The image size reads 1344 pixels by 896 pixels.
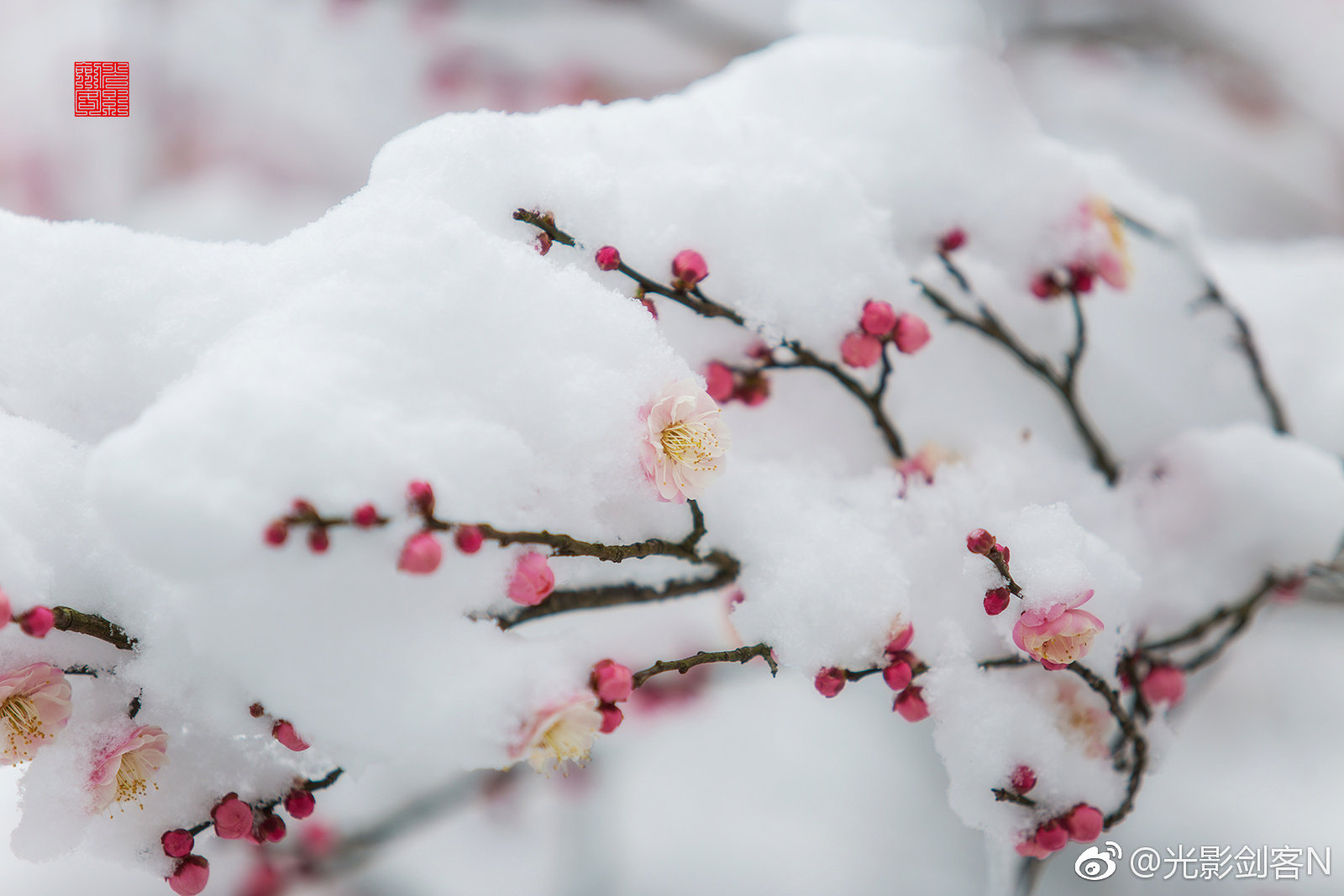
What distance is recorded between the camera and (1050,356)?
2.01 ft

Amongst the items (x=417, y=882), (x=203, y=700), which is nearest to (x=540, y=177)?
(x=203, y=700)

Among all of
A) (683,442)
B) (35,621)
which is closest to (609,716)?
(683,442)

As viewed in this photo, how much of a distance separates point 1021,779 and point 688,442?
0.91 ft

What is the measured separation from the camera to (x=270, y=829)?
418mm

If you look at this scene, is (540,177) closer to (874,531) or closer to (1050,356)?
(874,531)

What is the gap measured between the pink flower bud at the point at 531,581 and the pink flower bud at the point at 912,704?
0.21 metres

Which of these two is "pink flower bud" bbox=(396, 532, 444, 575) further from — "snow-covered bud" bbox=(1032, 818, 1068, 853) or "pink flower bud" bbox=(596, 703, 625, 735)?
"snow-covered bud" bbox=(1032, 818, 1068, 853)

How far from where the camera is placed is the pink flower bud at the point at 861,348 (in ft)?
1.55

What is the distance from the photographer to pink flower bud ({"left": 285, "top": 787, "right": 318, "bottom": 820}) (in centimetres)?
42

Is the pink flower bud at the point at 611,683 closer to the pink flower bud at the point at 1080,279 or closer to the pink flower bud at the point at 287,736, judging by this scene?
the pink flower bud at the point at 287,736

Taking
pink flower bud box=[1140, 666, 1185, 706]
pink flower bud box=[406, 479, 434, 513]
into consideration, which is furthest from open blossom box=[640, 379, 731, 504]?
pink flower bud box=[1140, 666, 1185, 706]

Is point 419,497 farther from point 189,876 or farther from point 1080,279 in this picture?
point 1080,279

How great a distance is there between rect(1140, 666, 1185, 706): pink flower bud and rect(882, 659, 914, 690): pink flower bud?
21 cm

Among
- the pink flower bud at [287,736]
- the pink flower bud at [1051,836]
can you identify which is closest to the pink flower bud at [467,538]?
the pink flower bud at [287,736]
